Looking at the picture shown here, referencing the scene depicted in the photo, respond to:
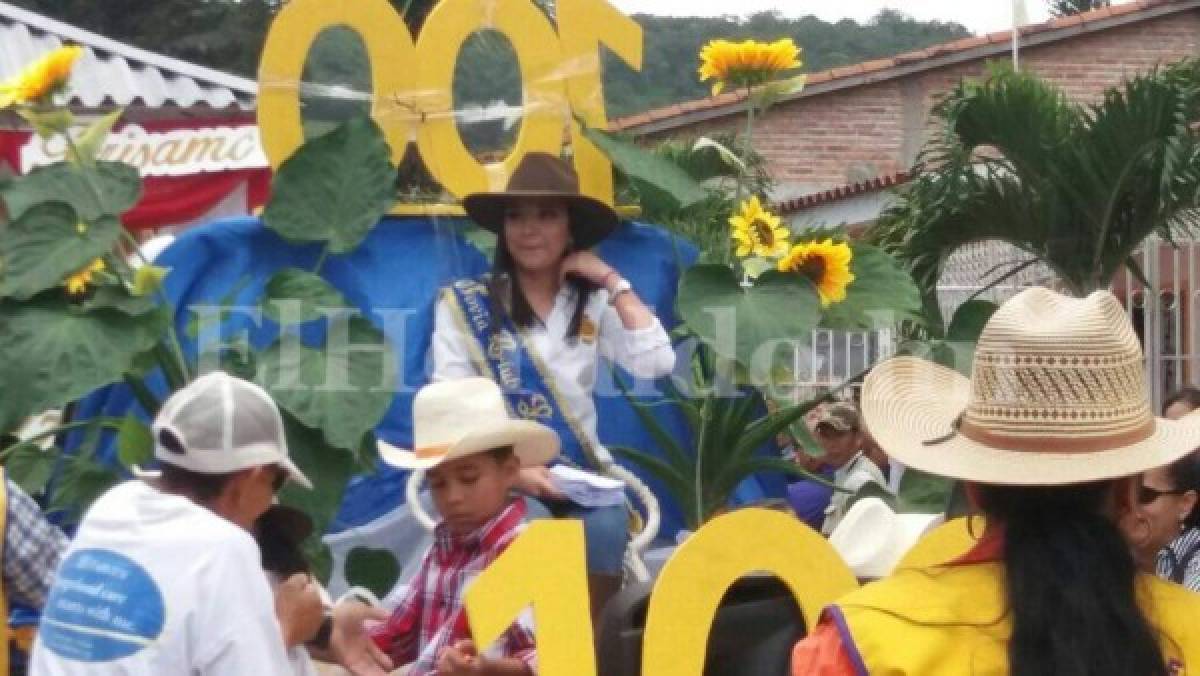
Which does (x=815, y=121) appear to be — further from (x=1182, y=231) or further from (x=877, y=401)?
(x=877, y=401)

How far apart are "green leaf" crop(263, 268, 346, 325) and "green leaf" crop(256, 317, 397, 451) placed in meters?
0.09

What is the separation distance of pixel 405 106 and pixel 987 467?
11.5 feet

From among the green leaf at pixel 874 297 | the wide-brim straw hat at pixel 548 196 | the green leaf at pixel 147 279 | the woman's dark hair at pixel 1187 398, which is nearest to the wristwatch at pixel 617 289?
the wide-brim straw hat at pixel 548 196

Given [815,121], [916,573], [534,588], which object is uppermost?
[916,573]

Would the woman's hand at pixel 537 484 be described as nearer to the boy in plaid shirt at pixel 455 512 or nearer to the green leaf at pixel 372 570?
the boy in plaid shirt at pixel 455 512

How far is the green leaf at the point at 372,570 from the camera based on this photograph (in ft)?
18.1

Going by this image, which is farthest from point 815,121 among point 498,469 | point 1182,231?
point 498,469

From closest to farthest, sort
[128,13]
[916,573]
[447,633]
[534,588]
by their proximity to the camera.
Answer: [916,573], [534,588], [447,633], [128,13]

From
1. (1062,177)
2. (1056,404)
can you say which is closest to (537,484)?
(1056,404)

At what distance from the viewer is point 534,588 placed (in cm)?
405

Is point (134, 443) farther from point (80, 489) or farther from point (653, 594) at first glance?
point (653, 594)

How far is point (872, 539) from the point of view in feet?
15.6

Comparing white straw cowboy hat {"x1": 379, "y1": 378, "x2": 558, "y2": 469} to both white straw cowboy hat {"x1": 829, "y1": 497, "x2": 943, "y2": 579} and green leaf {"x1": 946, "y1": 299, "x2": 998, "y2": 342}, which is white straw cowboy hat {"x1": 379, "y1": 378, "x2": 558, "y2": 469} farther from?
green leaf {"x1": 946, "y1": 299, "x2": 998, "y2": 342}

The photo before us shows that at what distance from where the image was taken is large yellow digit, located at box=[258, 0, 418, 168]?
571 centimetres
